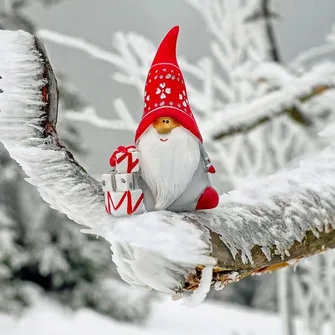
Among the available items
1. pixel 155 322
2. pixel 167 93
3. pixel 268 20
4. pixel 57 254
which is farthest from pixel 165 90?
pixel 155 322

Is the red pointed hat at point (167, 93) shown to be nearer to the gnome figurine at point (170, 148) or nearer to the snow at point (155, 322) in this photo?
the gnome figurine at point (170, 148)

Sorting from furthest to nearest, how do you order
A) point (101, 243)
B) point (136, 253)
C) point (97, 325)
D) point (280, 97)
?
point (101, 243) → point (97, 325) → point (280, 97) → point (136, 253)

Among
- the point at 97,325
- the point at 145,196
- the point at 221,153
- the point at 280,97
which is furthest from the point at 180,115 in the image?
the point at 97,325

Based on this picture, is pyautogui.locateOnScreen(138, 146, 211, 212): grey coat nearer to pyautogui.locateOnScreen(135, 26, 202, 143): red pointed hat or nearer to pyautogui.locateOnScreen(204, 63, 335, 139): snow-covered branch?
pyautogui.locateOnScreen(135, 26, 202, 143): red pointed hat

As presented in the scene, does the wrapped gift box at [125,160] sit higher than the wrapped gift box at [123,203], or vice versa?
the wrapped gift box at [125,160]

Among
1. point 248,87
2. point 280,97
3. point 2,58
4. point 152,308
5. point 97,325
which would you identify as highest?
point 2,58

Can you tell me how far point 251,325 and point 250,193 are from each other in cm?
218

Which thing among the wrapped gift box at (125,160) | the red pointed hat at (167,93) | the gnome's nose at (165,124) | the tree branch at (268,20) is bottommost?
the tree branch at (268,20)

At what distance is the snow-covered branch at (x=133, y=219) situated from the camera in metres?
0.20

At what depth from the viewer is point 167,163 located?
26 cm

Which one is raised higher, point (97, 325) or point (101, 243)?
point (101, 243)

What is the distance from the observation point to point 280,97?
0.56 metres

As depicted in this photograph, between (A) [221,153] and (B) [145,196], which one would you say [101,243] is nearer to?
(A) [221,153]

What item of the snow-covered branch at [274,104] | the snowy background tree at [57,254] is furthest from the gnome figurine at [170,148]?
the snowy background tree at [57,254]
